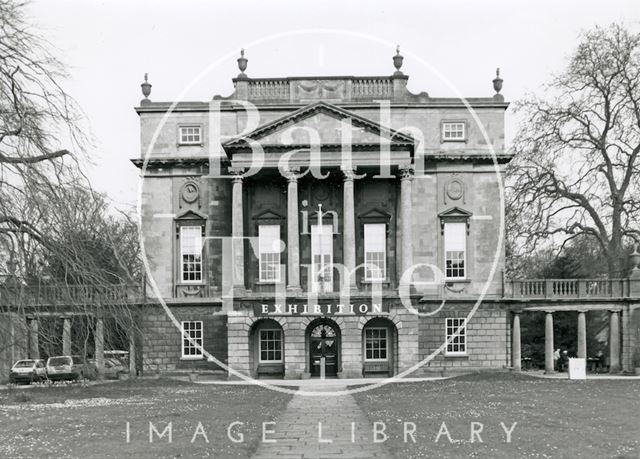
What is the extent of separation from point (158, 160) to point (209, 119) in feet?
10.6

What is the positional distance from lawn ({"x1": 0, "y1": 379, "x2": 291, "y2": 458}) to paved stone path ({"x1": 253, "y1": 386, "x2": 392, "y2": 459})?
16.2 inches

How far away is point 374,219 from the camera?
40031 millimetres

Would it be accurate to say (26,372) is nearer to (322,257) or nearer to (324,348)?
(324,348)

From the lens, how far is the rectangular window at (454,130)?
40.9 m

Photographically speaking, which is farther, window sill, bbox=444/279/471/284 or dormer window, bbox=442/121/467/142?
dormer window, bbox=442/121/467/142

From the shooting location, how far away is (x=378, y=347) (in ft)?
130

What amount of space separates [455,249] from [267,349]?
10.4 meters

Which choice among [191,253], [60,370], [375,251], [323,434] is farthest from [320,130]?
[323,434]

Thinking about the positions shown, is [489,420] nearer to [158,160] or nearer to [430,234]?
[430,234]

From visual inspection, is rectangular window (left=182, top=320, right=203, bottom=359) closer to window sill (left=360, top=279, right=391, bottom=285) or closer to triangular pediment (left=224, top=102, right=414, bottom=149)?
window sill (left=360, top=279, right=391, bottom=285)

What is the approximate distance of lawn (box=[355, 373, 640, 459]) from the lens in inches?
542

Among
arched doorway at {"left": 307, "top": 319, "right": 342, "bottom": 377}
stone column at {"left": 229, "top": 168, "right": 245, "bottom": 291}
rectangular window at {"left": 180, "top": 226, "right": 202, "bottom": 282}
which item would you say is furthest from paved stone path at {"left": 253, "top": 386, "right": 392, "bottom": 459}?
rectangular window at {"left": 180, "top": 226, "right": 202, "bottom": 282}

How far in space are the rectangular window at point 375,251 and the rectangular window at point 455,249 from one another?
313 centimetres

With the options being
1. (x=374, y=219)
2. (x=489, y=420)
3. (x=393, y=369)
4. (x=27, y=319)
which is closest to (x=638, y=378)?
(x=393, y=369)
